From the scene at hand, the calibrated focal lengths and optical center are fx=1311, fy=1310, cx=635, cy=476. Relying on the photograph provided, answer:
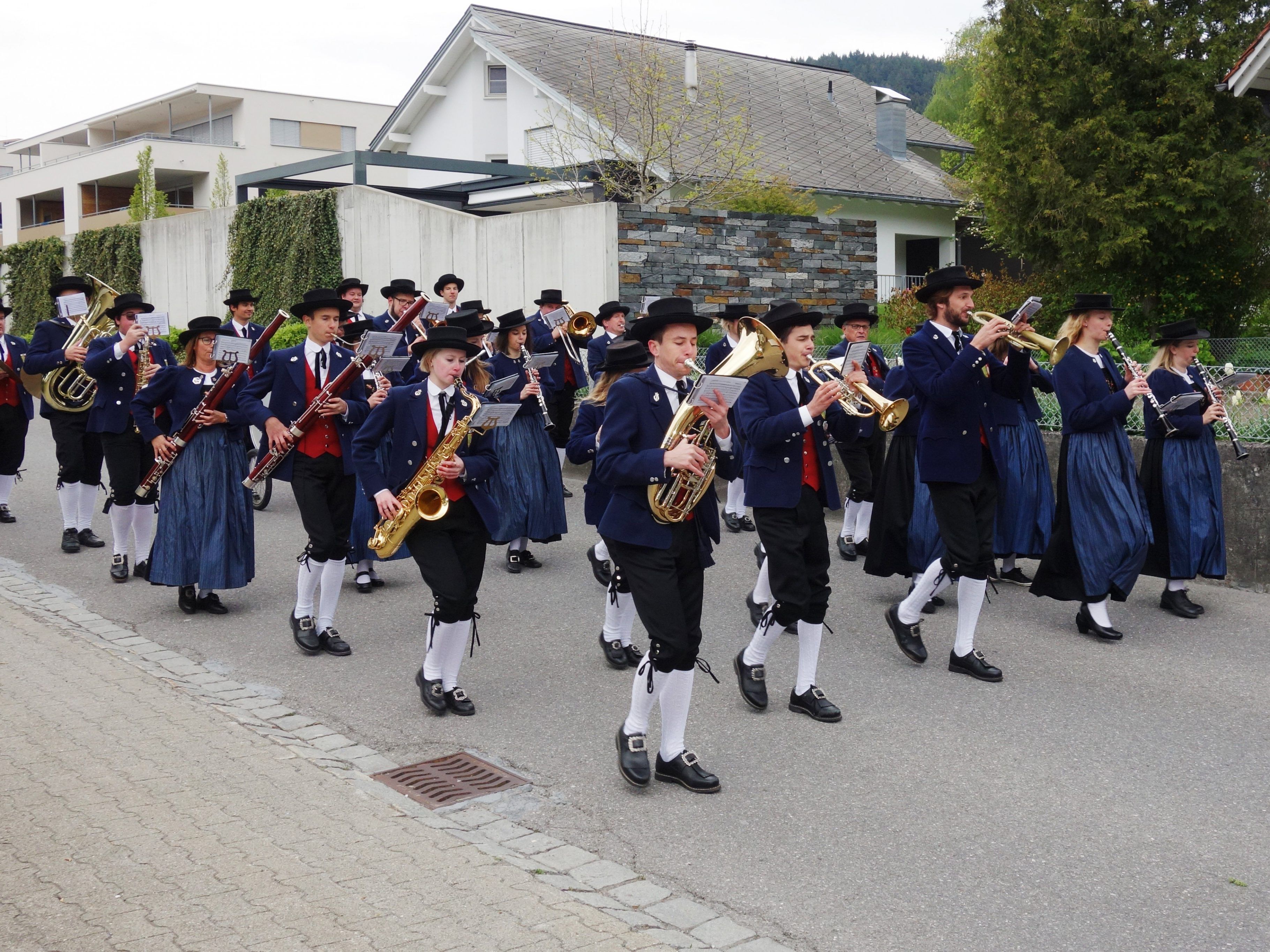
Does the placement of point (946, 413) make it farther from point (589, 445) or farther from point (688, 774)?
point (688, 774)

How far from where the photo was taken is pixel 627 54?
24797 mm

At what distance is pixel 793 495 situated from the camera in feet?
20.4

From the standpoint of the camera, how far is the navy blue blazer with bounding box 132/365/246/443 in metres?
8.74

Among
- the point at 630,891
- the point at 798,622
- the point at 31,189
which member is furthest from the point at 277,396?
the point at 31,189

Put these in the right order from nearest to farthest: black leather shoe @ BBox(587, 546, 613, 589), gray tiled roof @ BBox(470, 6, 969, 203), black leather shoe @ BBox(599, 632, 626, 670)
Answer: black leather shoe @ BBox(599, 632, 626, 670) → black leather shoe @ BBox(587, 546, 613, 589) → gray tiled roof @ BBox(470, 6, 969, 203)

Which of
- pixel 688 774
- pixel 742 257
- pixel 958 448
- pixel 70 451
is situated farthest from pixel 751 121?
pixel 688 774

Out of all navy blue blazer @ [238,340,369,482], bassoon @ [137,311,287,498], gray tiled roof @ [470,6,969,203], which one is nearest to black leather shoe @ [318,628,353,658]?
navy blue blazer @ [238,340,369,482]

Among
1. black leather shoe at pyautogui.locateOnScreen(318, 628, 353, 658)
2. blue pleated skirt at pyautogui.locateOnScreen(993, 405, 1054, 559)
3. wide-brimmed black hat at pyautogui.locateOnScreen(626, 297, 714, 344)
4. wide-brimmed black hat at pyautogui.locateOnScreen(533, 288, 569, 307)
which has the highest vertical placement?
wide-brimmed black hat at pyautogui.locateOnScreen(533, 288, 569, 307)

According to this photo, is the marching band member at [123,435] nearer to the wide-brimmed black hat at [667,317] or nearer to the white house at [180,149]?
the wide-brimmed black hat at [667,317]

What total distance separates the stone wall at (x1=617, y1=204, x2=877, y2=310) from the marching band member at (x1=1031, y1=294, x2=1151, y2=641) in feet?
32.6

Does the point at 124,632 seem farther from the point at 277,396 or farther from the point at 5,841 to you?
the point at 5,841

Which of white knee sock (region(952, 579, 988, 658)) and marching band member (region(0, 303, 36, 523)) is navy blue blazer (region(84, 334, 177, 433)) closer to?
marching band member (region(0, 303, 36, 523))

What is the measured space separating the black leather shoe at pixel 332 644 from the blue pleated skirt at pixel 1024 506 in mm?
4529

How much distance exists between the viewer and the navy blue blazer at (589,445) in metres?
6.84
